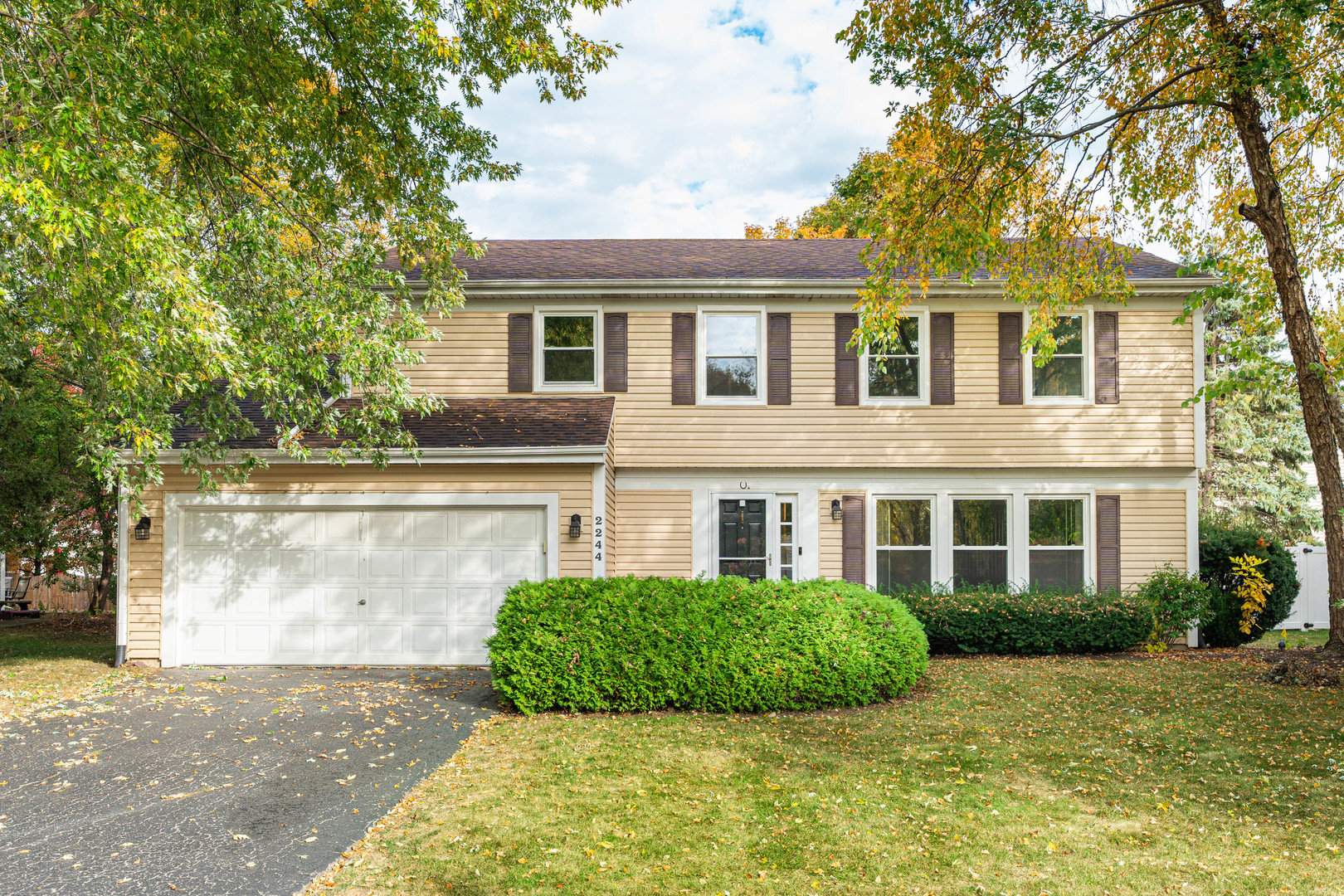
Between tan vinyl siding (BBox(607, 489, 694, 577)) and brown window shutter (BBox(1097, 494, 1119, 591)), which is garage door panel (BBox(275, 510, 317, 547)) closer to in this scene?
tan vinyl siding (BBox(607, 489, 694, 577))

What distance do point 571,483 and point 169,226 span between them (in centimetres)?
567

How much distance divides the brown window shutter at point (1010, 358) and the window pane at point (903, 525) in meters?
2.14

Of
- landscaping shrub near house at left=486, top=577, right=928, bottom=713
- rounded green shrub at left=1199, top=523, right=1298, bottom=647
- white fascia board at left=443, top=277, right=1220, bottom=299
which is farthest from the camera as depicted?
rounded green shrub at left=1199, top=523, right=1298, bottom=647

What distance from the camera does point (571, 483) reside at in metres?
10.5

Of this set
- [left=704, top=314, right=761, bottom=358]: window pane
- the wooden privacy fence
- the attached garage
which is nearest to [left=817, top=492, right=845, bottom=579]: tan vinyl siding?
[left=704, top=314, right=761, bottom=358]: window pane

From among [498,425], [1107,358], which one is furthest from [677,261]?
[1107,358]

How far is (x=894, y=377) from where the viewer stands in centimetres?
1227

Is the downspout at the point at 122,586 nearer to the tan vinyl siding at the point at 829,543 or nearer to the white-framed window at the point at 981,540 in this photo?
the tan vinyl siding at the point at 829,543

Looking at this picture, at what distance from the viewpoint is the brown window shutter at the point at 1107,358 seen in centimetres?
1206

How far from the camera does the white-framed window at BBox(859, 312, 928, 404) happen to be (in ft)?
40.0

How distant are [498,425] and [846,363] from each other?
209 inches

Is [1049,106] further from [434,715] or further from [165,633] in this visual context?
[165,633]

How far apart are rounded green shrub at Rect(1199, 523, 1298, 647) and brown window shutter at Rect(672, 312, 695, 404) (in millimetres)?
8300

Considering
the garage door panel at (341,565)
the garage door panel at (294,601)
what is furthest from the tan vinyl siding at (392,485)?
the garage door panel at (294,601)
